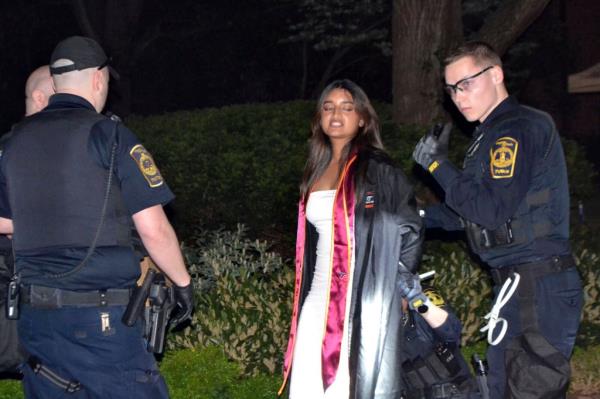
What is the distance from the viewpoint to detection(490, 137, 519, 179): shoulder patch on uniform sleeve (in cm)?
397

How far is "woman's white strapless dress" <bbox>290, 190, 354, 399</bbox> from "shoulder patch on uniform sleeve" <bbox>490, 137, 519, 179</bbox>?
0.84 meters

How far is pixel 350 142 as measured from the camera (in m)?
4.64

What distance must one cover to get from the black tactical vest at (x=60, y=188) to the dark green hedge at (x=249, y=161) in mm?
4632

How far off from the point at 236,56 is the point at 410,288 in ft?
63.5

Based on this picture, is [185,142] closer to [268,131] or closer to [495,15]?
[268,131]

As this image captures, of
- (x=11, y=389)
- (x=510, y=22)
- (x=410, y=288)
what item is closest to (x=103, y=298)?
(x=410, y=288)

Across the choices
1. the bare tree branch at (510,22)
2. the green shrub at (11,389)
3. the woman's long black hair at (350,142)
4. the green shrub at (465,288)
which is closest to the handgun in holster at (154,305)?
the woman's long black hair at (350,142)

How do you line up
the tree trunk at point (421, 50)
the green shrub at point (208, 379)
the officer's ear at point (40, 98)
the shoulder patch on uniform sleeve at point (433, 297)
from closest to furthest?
1. the shoulder patch on uniform sleeve at point (433, 297)
2. the officer's ear at point (40, 98)
3. the green shrub at point (208, 379)
4. the tree trunk at point (421, 50)

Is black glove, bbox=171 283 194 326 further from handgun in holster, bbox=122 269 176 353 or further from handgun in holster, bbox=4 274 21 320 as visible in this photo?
handgun in holster, bbox=4 274 21 320

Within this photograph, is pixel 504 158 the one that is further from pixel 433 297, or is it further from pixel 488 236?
pixel 433 297

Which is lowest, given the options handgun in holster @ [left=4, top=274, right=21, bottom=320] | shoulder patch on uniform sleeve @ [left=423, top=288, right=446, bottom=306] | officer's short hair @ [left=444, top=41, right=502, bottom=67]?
shoulder patch on uniform sleeve @ [left=423, top=288, right=446, bottom=306]

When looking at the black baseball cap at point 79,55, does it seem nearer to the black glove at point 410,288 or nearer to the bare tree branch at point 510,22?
the black glove at point 410,288

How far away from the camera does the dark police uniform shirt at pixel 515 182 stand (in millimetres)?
3986

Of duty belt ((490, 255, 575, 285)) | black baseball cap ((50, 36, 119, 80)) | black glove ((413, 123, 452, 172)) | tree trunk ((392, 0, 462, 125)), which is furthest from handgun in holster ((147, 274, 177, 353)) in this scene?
tree trunk ((392, 0, 462, 125))
